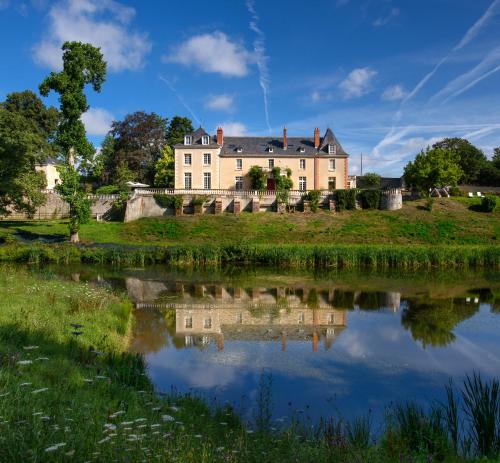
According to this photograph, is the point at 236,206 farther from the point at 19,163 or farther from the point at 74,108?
the point at 19,163

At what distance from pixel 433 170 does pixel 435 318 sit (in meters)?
33.4

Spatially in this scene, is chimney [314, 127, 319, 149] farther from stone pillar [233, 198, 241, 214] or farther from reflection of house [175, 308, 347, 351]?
reflection of house [175, 308, 347, 351]

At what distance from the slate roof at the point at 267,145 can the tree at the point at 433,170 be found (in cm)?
742

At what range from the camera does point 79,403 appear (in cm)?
540

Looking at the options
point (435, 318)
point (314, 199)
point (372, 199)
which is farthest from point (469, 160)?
point (435, 318)

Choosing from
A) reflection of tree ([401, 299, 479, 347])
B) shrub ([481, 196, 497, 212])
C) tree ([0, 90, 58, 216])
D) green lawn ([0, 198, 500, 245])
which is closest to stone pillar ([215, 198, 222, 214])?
green lawn ([0, 198, 500, 245])

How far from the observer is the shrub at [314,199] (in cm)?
4050

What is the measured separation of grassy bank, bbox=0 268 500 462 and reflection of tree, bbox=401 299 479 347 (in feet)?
16.3

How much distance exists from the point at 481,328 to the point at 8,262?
22328 mm

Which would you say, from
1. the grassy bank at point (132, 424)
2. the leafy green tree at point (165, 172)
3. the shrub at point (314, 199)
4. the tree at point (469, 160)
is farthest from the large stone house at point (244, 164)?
the grassy bank at point (132, 424)

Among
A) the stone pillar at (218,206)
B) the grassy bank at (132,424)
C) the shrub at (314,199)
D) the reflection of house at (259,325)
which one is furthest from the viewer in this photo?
the shrub at (314,199)

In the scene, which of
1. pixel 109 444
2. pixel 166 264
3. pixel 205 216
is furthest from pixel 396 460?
pixel 205 216

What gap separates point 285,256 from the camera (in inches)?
1054

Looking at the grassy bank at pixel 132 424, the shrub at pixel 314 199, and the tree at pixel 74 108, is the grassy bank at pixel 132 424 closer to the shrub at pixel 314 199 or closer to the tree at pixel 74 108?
the tree at pixel 74 108
